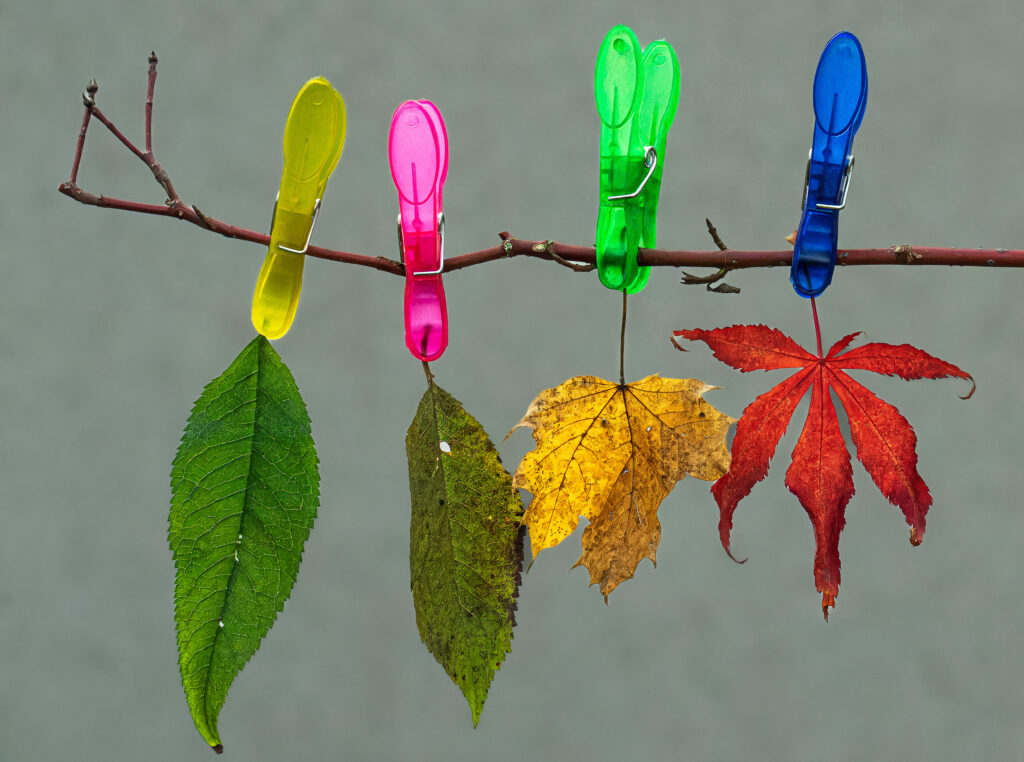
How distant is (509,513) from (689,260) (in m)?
0.14

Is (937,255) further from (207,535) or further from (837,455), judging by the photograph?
(207,535)

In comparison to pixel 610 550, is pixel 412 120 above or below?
above

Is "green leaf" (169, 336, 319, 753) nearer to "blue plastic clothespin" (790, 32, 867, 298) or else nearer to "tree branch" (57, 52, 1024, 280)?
"tree branch" (57, 52, 1024, 280)

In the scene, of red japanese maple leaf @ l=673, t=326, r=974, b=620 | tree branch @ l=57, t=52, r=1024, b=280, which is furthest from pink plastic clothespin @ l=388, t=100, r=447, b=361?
red japanese maple leaf @ l=673, t=326, r=974, b=620

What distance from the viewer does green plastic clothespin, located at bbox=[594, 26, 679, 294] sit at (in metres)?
0.33

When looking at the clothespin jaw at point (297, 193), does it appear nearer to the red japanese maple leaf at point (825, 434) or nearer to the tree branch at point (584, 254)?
the tree branch at point (584, 254)

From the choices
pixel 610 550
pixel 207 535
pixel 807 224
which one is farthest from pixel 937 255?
pixel 207 535

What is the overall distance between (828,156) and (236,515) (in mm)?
296

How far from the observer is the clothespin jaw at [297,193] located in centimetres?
33

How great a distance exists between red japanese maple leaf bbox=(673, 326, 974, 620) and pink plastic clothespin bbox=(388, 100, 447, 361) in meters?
0.11

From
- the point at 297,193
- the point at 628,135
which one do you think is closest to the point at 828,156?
the point at 628,135

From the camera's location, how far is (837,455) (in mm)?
354

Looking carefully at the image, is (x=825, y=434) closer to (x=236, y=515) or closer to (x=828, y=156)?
(x=828, y=156)

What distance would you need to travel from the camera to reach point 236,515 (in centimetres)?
36
